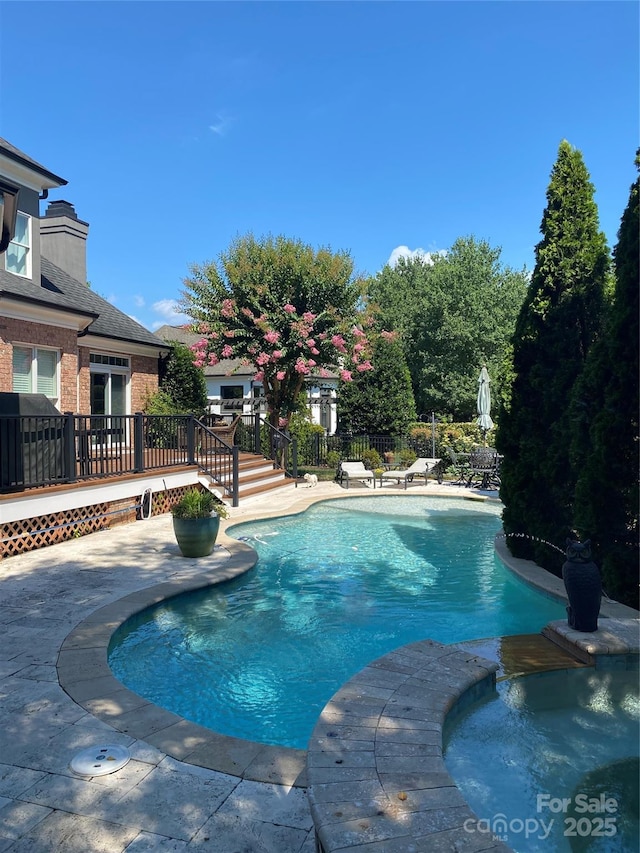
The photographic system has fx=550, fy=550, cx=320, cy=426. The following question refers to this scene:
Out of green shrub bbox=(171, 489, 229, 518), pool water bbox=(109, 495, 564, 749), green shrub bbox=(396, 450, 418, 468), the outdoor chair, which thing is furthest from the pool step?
green shrub bbox=(396, 450, 418, 468)

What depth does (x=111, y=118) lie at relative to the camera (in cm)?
1498

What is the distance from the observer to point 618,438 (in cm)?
626

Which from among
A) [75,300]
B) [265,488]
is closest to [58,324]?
[75,300]

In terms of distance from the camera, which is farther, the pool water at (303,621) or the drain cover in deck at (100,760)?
the pool water at (303,621)

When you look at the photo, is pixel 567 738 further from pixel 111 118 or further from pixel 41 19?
pixel 111 118

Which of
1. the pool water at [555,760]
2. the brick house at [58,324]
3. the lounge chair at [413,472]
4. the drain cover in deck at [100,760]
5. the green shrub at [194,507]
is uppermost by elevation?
the brick house at [58,324]

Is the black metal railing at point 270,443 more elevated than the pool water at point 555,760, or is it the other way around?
the black metal railing at point 270,443

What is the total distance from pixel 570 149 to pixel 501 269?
37.8 m

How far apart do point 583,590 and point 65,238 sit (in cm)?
1810

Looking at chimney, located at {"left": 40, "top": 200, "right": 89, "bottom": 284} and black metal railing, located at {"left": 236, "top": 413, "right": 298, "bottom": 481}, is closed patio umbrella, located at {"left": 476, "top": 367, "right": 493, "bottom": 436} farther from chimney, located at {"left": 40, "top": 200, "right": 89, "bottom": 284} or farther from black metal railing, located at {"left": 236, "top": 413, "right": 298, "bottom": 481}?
chimney, located at {"left": 40, "top": 200, "right": 89, "bottom": 284}

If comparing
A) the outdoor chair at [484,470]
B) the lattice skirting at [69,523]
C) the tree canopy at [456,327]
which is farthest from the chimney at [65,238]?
the tree canopy at [456,327]

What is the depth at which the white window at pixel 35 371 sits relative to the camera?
13031 millimetres

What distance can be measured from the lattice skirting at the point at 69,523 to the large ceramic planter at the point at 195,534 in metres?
2.66

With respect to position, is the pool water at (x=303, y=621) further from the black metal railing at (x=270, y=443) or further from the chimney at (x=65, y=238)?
the chimney at (x=65, y=238)
